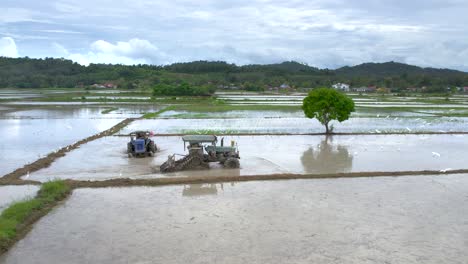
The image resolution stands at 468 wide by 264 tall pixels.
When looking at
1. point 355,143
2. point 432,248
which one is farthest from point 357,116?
point 432,248

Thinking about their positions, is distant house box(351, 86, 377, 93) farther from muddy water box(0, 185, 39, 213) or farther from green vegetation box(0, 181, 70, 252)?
green vegetation box(0, 181, 70, 252)

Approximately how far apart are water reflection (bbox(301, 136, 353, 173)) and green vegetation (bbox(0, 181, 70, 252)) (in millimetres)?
8432

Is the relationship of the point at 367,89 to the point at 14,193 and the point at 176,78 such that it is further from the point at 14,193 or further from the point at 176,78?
the point at 14,193

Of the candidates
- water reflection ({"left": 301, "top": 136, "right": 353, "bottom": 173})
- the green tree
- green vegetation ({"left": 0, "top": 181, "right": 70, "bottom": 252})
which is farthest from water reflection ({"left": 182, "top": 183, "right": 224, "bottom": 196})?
the green tree

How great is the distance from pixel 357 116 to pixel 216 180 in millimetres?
24777

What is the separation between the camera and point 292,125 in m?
30.7

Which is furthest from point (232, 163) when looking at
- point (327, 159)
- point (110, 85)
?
point (110, 85)

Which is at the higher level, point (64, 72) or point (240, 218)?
point (64, 72)

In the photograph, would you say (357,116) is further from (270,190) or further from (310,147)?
(270,190)

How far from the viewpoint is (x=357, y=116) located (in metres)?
36.9

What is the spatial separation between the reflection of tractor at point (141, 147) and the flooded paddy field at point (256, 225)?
527cm

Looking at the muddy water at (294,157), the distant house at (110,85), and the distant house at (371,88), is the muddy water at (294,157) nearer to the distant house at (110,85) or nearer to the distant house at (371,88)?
the distant house at (371,88)

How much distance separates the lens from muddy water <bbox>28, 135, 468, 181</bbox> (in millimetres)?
16359

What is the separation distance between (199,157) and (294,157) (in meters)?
4.76
